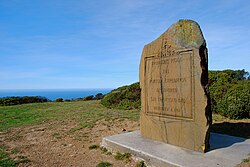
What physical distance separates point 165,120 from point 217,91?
577cm

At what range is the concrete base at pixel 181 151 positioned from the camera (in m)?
4.21

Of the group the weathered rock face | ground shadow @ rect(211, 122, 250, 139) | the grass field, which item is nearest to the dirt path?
the grass field

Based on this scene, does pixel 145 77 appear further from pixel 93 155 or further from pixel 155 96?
pixel 93 155

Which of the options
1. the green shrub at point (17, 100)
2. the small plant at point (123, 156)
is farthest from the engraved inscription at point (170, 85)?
the green shrub at point (17, 100)

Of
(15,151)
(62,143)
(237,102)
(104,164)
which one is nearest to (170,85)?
(104,164)

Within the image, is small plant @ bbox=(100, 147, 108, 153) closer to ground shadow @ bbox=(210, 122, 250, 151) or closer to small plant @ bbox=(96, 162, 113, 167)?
small plant @ bbox=(96, 162, 113, 167)

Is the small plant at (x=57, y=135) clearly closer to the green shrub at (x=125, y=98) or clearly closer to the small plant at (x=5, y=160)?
the small plant at (x=5, y=160)

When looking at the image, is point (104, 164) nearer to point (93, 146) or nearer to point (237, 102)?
point (93, 146)

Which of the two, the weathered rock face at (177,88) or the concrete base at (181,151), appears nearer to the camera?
the concrete base at (181,151)

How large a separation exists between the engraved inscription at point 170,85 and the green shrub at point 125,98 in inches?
305

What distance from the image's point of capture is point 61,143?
684 centimetres

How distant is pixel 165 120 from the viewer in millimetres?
5516

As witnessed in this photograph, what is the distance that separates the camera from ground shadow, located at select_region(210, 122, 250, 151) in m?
5.33

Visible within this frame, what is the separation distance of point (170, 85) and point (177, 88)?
0.23 metres
